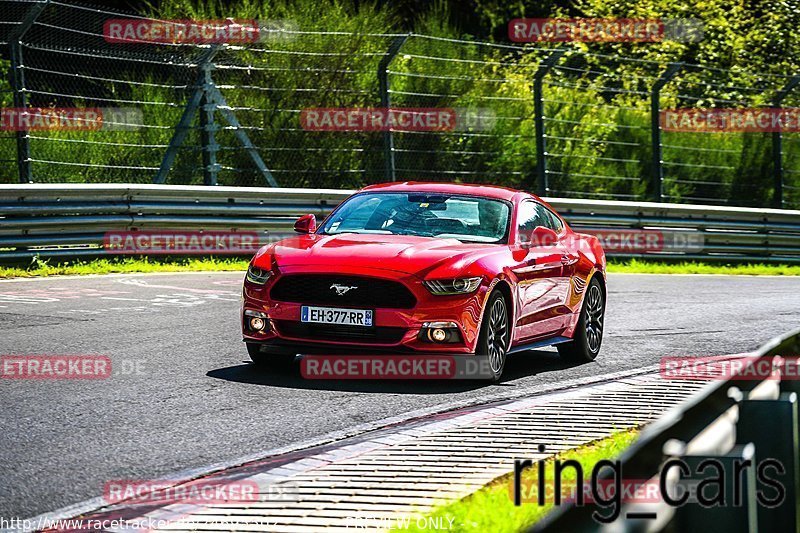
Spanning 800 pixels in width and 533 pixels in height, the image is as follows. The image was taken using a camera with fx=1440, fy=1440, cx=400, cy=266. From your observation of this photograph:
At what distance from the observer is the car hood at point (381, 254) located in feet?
32.5

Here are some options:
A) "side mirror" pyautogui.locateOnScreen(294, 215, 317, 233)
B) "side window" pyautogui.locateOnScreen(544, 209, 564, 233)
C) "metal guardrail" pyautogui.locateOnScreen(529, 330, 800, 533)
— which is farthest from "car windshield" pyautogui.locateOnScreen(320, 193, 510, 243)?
"metal guardrail" pyautogui.locateOnScreen(529, 330, 800, 533)

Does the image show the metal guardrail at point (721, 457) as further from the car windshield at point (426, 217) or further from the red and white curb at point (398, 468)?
the car windshield at point (426, 217)

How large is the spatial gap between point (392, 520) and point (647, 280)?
1522 centimetres

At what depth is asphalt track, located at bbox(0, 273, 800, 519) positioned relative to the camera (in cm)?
706

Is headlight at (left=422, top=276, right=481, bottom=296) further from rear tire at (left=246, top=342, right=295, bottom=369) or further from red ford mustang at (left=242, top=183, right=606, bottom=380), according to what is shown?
rear tire at (left=246, top=342, right=295, bottom=369)

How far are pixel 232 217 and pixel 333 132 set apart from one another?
286 centimetres

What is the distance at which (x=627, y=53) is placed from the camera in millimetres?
38438

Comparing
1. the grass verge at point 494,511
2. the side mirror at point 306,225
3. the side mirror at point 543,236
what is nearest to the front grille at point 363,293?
the side mirror at point 306,225

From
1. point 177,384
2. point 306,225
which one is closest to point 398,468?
point 177,384

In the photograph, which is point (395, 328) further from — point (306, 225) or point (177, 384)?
point (306, 225)

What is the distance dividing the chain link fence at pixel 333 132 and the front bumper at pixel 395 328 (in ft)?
27.6

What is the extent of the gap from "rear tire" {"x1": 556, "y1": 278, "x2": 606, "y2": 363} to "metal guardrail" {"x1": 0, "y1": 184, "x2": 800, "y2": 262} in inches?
293

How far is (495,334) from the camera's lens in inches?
404

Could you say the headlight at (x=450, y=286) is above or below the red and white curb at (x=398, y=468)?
above
